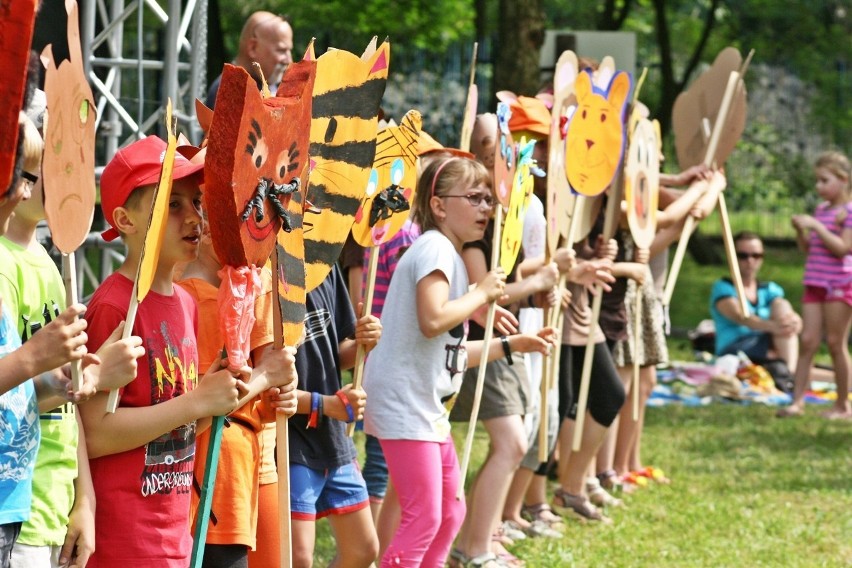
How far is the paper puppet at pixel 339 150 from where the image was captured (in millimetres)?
3537

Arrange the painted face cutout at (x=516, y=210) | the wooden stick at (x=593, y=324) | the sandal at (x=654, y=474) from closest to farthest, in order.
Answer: the painted face cutout at (x=516, y=210) < the wooden stick at (x=593, y=324) < the sandal at (x=654, y=474)

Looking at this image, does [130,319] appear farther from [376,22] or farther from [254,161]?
[376,22]

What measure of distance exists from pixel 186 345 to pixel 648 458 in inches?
212

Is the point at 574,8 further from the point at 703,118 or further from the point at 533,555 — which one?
the point at 533,555

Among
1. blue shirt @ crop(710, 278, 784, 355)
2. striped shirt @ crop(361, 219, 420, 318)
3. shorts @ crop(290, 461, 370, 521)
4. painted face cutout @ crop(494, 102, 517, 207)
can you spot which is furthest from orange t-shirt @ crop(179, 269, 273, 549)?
blue shirt @ crop(710, 278, 784, 355)

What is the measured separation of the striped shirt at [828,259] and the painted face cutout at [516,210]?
5.24 m

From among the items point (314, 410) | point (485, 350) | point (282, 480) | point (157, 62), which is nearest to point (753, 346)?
point (157, 62)

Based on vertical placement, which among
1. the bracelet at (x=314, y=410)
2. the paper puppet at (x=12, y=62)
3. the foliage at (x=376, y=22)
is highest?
the foliage at (x=376, y=22)

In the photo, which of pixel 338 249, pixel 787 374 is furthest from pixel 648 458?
pixel 338 249

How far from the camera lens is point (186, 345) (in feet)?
10.2

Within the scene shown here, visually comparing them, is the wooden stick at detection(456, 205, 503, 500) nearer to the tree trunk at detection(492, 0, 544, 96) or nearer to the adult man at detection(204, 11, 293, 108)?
the adult man at detection(204, 11, 293, 108)

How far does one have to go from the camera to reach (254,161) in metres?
2.97

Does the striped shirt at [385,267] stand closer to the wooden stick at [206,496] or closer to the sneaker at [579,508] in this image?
the sneaker at [579,508]

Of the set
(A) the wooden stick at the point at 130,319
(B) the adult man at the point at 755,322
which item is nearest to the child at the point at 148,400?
(A) the wooden stick at the point at 130,319
